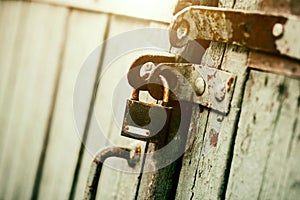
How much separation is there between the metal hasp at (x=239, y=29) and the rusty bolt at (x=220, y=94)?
9 cm

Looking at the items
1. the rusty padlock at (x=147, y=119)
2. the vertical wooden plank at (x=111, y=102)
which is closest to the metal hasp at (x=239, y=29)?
the rusty padlock at (x=147, y=119)

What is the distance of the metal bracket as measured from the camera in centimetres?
58

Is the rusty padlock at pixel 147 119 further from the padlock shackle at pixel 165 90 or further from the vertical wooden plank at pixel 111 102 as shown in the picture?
the vertical wooden plank at pixel 111 102

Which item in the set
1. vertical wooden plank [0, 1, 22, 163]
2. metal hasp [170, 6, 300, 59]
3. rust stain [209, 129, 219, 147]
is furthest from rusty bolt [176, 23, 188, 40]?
vertical wooden plank [0, 1, 22, 163]

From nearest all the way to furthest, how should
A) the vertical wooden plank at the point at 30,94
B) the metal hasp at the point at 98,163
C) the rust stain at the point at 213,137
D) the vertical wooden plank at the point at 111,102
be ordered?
the rust stain at the point at 213,137, the metal hasp at the point at 98,163, the vertical wooden plank at the point at 111,102, the vertical wooden plank at the point at 30,94

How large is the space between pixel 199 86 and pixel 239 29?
130 mm

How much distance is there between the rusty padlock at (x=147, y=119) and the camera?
0.62 metres

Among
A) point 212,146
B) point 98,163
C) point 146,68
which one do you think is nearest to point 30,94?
point 98,163

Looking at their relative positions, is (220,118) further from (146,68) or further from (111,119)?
(111,119)

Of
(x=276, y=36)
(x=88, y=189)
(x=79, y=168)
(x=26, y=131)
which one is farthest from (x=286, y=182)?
(x=26, y=131)

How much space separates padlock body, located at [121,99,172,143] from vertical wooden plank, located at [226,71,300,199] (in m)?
0.15

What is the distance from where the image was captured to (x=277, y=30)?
1.63ft

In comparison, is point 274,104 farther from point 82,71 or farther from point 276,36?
point 82,71

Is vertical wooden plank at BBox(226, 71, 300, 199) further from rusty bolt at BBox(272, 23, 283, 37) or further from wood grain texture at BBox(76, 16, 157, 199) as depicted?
wood grain texture at BBox(76, 16, 157, 199)
